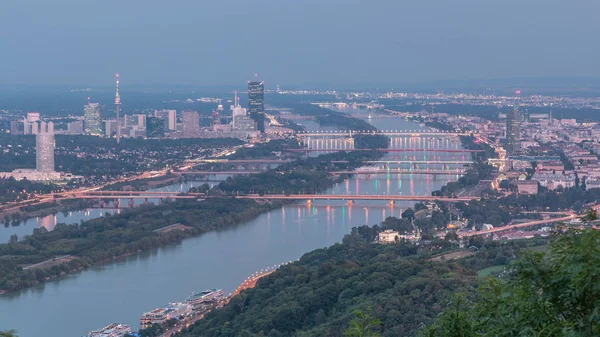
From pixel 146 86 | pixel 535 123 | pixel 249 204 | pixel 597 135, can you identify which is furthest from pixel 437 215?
pixel 146 86

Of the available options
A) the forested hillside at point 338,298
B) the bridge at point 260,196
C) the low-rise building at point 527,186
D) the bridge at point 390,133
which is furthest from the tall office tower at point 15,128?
the forested hillside at point 338,298

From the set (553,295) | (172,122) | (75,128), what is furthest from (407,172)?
(553,295)

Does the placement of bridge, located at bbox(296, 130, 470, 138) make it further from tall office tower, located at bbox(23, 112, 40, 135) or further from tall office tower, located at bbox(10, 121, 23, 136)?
tall office tower, located at bbox(10, 121, 23, 136)

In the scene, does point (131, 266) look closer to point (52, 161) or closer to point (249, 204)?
point (249, 204)

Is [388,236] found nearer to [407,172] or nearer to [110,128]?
[407,172]

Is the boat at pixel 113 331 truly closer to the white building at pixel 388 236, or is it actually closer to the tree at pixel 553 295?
the white building at pixel 388 236
